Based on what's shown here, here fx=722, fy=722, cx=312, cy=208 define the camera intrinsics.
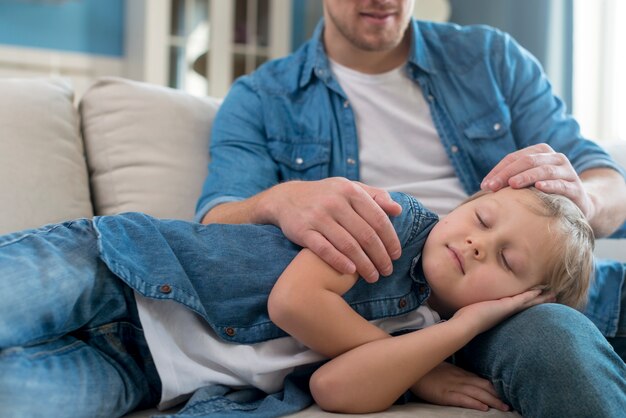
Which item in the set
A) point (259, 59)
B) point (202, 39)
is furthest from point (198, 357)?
point (259, 59)

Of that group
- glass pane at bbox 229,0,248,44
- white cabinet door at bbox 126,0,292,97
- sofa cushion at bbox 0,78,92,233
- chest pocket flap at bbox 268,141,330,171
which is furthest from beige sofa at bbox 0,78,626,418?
glass pane at bbox 229,0,248,44

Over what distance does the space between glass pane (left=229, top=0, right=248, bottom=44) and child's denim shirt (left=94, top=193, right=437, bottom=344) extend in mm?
2863

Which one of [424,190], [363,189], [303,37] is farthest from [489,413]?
[303,37]

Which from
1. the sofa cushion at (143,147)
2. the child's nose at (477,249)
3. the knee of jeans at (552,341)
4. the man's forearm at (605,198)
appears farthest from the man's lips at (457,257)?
the sofa cushion at (143,147)

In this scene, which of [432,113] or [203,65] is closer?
[432,113]

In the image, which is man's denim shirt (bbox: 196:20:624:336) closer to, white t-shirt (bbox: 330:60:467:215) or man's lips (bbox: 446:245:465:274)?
white t-shirt (bbox: 330:60:467:215)

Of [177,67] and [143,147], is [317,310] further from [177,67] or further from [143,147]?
[177,67]

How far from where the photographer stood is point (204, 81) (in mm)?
3752

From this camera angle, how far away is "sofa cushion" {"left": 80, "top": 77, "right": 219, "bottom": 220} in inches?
61.3

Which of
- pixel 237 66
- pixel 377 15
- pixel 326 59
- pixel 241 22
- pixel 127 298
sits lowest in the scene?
pixel 237 66

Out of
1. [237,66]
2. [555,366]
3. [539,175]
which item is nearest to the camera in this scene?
[555,366]

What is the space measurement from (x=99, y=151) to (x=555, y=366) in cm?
110

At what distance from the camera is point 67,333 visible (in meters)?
1.01

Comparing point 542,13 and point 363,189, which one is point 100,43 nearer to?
point 542,13
